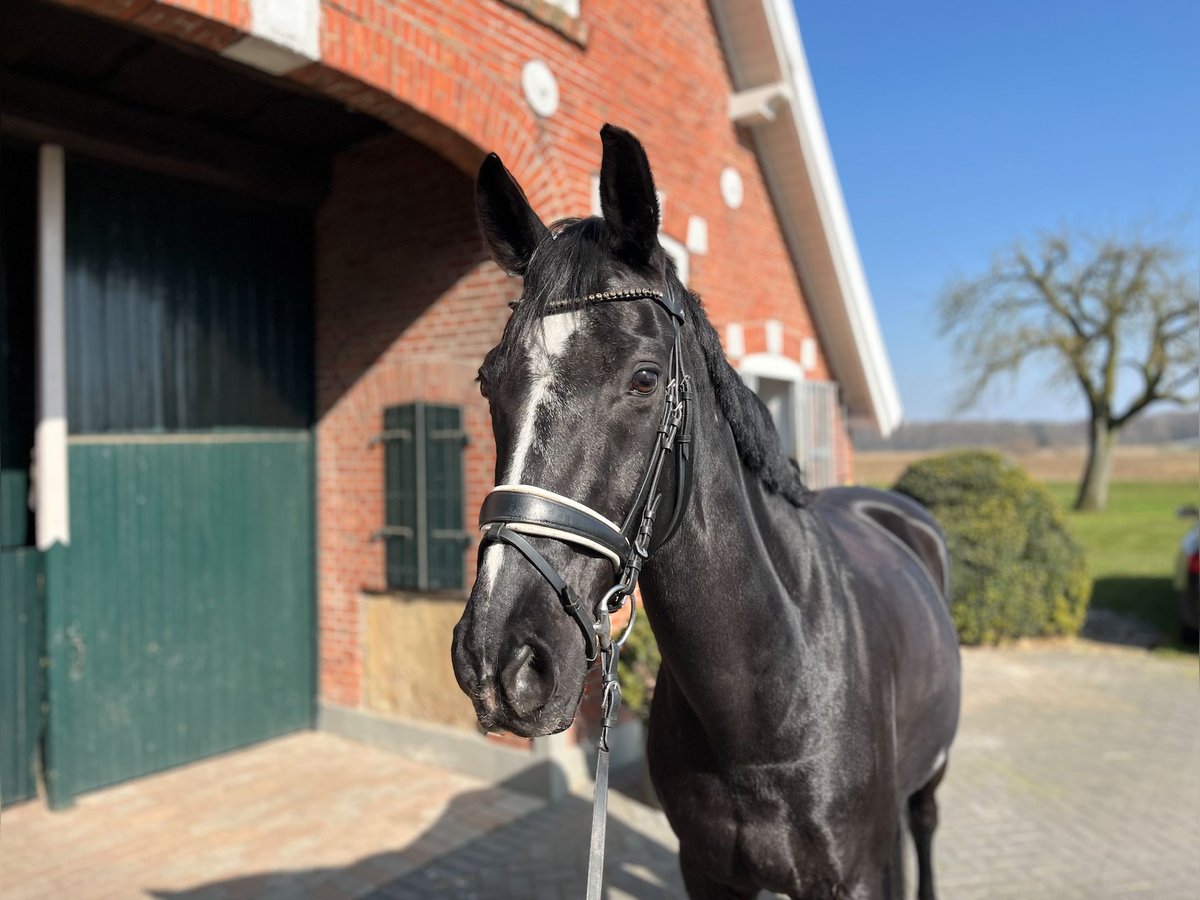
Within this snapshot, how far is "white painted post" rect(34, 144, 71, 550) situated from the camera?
466 cm

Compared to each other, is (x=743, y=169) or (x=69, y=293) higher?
(x=743, y=169)

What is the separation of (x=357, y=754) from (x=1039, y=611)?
7.55 metres

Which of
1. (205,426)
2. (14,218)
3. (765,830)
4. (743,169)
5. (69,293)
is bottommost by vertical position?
(765,830)

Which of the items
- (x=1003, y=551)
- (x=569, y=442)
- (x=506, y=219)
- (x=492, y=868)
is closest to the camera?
(x=569, y=442)

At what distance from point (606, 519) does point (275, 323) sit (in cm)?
531

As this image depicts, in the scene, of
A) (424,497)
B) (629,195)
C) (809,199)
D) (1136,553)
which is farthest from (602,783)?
(1136,553)

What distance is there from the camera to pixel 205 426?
18.3ft

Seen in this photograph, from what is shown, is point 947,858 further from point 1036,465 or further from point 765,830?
point 1036,465

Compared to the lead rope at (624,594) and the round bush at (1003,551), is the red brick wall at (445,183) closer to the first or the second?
the lead rope at (624,594)

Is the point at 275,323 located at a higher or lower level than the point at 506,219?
higher

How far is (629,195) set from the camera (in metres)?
1.53

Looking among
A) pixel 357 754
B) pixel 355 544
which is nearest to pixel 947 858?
pixel 357 754

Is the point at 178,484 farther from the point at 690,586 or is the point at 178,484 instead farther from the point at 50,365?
the point at 690,586

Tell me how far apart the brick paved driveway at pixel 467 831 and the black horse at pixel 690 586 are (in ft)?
6.67
